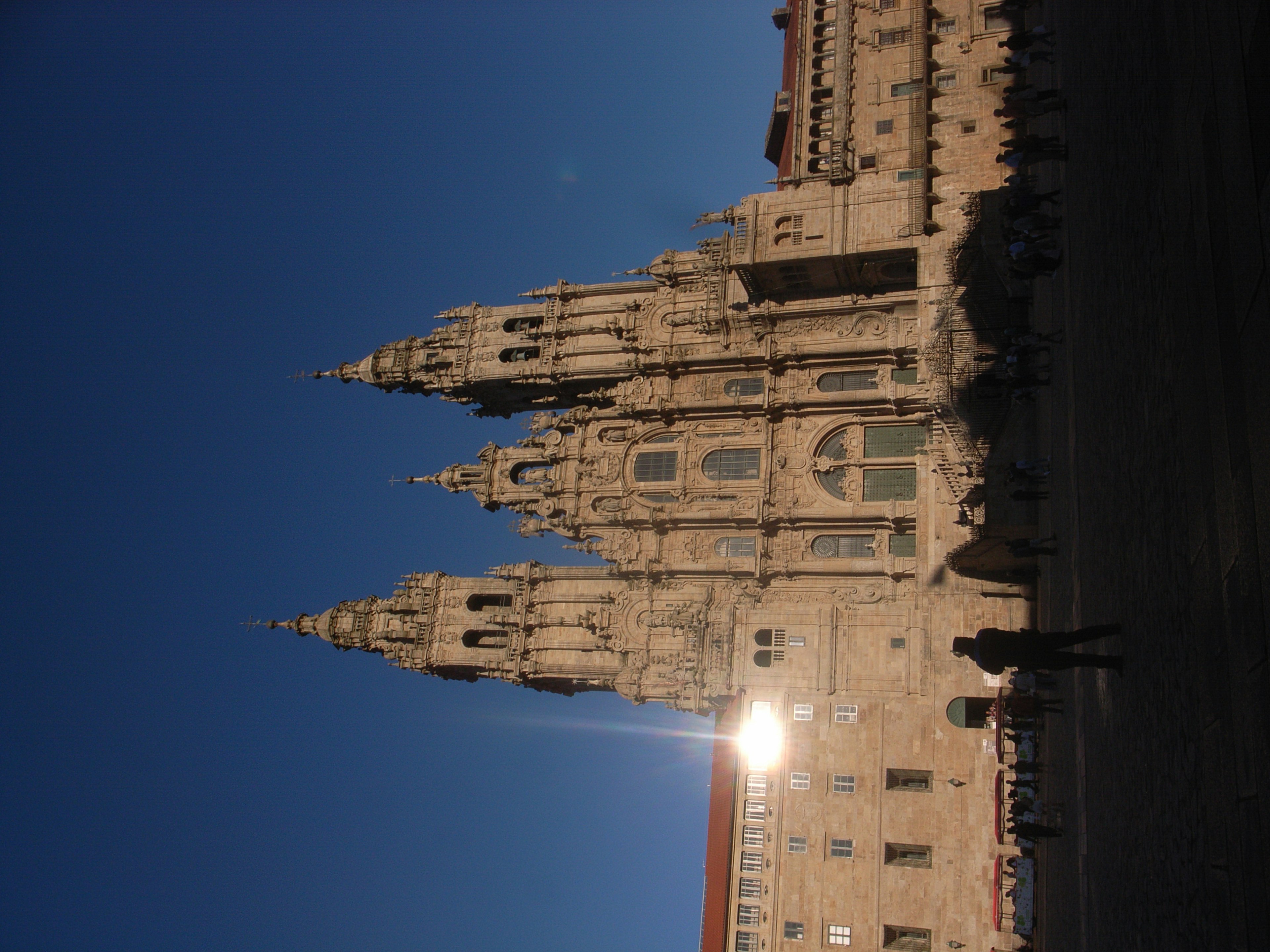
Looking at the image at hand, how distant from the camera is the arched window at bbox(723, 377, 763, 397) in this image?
1599 inches

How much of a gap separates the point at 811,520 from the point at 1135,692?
23.7 metres

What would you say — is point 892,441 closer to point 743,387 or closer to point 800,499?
point 800,499

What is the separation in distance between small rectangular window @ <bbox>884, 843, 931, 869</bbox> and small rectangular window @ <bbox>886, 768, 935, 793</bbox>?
1770mm

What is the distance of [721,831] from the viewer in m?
42.6

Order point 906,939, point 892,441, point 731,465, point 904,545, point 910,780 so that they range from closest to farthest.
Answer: point 906,939, point 910,780, point 904,545, point 892,441, point 731,465

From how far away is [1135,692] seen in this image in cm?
1436

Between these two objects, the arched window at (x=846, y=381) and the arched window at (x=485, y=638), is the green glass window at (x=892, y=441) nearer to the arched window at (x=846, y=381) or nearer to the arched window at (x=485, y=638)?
the arched window at (x=846, y=381)

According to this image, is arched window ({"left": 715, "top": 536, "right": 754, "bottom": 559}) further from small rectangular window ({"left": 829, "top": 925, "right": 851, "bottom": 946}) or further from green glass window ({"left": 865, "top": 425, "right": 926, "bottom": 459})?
small rectangular window ({"left": 829, "top": 925, "right": 851, "bottom": 946})

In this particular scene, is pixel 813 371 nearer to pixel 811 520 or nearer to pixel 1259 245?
pixel 811 520

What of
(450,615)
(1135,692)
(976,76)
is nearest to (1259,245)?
(1135,692)

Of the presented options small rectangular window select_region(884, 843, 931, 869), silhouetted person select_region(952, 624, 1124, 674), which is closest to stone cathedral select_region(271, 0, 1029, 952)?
small rectangular window select_region(884, 843, 931, 869)

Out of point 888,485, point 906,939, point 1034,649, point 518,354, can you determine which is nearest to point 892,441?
point 888,485

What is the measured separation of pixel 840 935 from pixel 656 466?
61.9 ft

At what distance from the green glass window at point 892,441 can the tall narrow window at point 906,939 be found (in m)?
16.4
